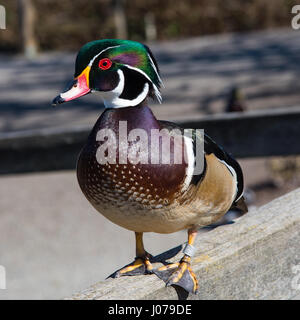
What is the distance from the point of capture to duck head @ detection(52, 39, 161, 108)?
136 cm

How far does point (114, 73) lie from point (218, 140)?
122 centimetres

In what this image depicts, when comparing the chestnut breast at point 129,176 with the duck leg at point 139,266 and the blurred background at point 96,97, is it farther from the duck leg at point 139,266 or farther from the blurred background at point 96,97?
the blurred background at point 96,97

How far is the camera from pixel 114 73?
4.48 feet

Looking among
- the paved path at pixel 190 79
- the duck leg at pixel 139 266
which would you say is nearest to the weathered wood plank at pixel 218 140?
the duck leg at pixel 139 266

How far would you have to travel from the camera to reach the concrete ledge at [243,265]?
141cm

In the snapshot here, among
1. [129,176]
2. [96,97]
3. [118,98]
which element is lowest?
[96,97]

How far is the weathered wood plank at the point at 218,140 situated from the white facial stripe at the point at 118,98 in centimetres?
109

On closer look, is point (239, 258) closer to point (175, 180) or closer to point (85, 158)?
point (175, 180)

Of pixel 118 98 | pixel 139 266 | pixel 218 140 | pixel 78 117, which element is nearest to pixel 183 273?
pixel 139 266

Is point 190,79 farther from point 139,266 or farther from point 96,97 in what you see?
point 139,266

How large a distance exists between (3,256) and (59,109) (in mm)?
4375

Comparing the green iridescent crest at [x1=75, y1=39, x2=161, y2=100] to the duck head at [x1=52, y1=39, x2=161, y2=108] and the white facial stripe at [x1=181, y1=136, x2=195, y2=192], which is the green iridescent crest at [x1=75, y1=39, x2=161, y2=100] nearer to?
the duck head at [x1=52, y1=39, x2=161, y2=108]

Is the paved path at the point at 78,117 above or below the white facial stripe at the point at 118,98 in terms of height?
below

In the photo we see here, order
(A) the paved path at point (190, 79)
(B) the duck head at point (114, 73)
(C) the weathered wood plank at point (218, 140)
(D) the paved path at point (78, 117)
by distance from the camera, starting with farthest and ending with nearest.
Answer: (A) the paved path at point (190, 79) < (D) the paved path at point (78, 117) < (C) the weathered wood plank at point (218, 140) < (B) the duck head at point (114, 73)
